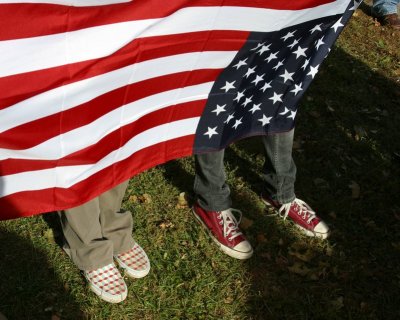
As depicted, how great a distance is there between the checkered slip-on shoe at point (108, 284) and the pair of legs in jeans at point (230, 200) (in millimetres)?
717

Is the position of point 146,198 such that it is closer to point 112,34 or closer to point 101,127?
point 101,127

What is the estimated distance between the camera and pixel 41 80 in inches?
79.6

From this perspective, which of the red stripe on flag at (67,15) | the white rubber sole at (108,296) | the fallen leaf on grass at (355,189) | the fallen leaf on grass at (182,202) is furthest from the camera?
the fallen leaf on grass at (355,189)

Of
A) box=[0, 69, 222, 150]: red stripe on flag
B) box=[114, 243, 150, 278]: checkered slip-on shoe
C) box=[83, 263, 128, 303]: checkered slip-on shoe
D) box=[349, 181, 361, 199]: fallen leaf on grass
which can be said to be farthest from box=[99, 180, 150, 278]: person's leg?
box=[349, 181, 361, 199]: fallen leaf on grass

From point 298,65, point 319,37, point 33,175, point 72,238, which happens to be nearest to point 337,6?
point 319,37

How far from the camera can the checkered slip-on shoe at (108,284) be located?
2973 millimetres

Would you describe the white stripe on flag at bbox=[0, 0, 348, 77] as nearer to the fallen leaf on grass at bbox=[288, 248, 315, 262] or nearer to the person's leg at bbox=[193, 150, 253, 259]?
the person's leg at bbox=[193, 150, 253, 259]

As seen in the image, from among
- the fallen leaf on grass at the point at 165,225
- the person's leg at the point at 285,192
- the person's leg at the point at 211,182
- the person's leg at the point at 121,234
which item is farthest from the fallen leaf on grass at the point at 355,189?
the person's leg at the point at 121,234

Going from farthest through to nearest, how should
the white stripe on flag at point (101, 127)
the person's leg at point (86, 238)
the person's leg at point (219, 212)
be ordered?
the person's leg at point (219, 212), the person's leg at point (86, 238), the white stripe on flag at point (101, 127)

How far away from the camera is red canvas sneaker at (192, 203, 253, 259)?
3.31 m

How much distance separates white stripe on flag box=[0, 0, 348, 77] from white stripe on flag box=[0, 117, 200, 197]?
0.48 meters

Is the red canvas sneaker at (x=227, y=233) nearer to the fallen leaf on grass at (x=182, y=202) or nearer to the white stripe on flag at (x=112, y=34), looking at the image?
the fallen leaf on grass at (x=182, y=202)

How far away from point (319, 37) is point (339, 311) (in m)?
1.63

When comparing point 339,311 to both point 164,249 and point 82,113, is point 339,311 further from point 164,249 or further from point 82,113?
point 82,113
